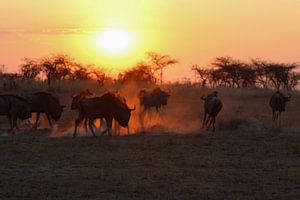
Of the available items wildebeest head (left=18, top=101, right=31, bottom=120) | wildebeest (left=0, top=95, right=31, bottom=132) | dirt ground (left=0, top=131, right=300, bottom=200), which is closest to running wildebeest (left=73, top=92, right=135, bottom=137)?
dirt ground (left=0, top=131, right=300, bottom=200)

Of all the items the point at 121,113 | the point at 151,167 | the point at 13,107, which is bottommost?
the point at 151,167

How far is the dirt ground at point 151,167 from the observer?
41.5 ft

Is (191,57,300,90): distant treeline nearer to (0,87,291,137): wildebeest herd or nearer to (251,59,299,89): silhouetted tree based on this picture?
(251,59,299,89): silhouetted tree

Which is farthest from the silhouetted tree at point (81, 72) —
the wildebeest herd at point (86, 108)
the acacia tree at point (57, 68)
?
the wildebeest herd at point (86, 108)

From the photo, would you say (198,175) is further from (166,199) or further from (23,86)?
(23,86)

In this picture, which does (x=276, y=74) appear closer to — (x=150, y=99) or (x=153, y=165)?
(x=150, y=99)

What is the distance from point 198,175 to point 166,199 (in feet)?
8.84

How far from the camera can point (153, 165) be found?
16.1 meters

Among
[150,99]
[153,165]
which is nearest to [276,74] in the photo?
[150,99]

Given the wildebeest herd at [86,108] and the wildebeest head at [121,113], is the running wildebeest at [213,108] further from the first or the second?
the wildebeest head at [121,113]

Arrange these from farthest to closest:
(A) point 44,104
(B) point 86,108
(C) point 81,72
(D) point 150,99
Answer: (C) point 81,72
(D) point 150,99
(A) point 44,104
(B) point 86,108

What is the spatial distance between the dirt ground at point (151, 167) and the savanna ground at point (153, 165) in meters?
0.02

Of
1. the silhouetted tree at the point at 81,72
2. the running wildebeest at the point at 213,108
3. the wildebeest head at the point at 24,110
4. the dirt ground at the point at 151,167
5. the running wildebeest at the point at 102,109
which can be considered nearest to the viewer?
the dirt ground at the point at 151,167

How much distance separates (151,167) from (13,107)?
11.2 meters
